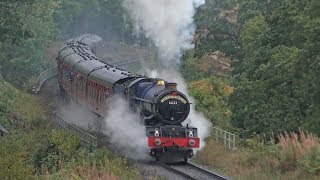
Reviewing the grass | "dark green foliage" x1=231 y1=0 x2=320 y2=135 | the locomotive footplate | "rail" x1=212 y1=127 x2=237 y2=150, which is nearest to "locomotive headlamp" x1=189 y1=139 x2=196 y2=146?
the locomotive footplate

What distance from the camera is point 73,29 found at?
92.1 metres

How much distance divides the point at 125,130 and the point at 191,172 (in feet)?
15.0

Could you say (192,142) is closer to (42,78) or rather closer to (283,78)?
(283,78)

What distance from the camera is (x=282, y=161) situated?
14.9 metres

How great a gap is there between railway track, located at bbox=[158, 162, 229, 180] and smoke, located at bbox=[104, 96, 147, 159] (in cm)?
169

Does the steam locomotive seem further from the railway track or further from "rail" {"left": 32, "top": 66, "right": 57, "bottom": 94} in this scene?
"rail" {"left": 32, "top": 66, "right": 57, "bottom": 94}

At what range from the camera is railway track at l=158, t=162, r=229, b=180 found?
17.7 m

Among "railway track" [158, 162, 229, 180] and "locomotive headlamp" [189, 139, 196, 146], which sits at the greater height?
"locomotive headlamp" [189, 139, 196, 146]

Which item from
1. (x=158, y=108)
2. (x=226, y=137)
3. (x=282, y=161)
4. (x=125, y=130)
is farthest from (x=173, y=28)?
(x=282, y=161)

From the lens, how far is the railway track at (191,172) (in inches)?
696

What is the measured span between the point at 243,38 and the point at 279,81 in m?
11.7

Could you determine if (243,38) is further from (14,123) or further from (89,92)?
(14,123)

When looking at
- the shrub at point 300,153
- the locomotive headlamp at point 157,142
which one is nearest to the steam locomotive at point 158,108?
the locomotive headlamp at point 157,142

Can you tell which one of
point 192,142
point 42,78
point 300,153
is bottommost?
point 300,153
